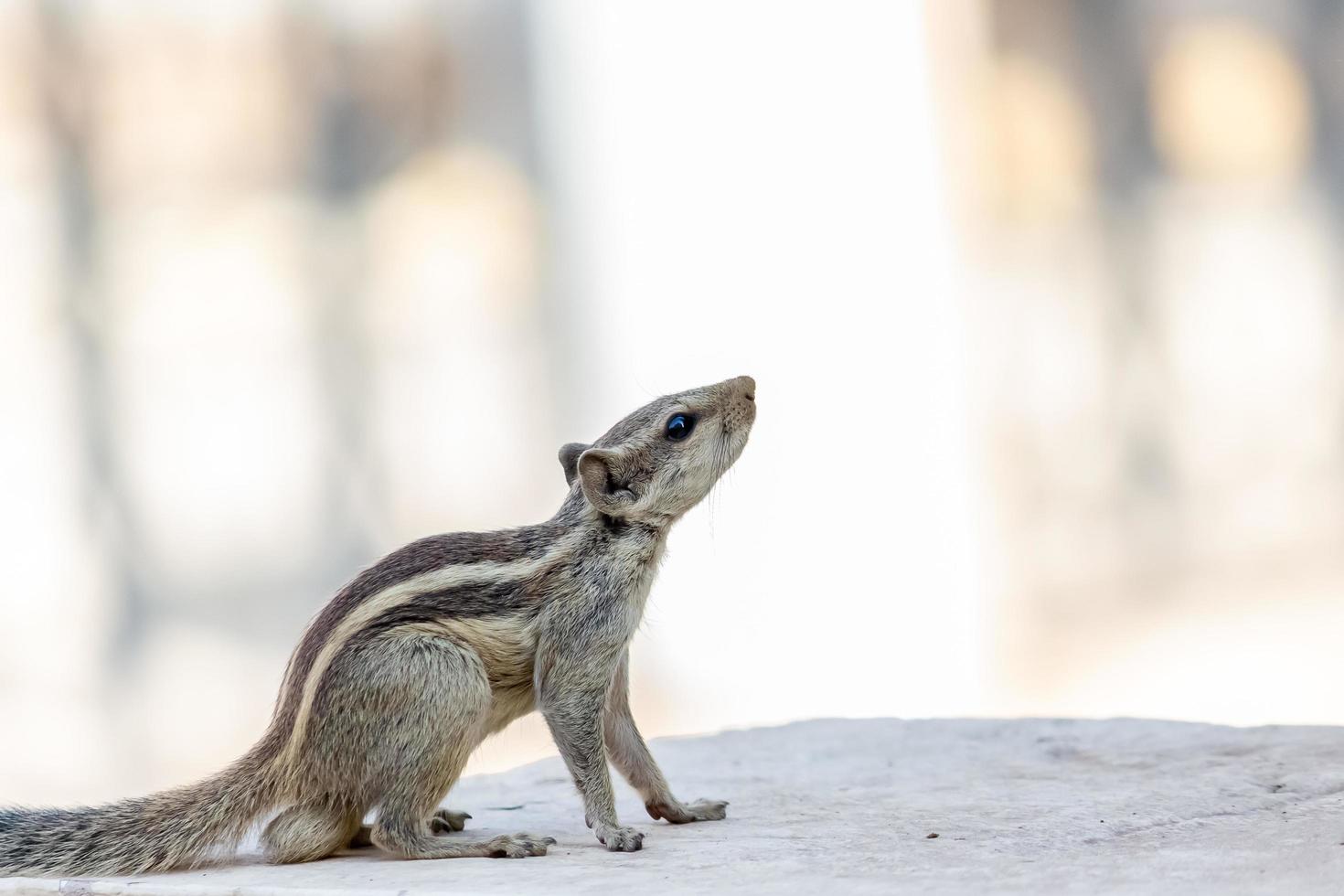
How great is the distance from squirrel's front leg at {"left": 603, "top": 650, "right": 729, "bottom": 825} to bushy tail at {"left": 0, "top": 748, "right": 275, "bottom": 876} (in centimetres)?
89

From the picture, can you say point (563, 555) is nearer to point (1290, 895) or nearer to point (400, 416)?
point (1290, 895)

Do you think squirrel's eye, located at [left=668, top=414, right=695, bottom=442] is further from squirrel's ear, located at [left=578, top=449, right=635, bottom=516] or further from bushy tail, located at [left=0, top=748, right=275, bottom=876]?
bushy tail, located at [left=0, top=748, right=275, bottom=876]

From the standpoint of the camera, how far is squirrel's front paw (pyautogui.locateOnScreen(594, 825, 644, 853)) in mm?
3805

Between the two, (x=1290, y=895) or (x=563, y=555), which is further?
(x=563, y=555)

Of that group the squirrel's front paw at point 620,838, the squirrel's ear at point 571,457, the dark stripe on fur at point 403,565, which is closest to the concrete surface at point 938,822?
the squirrel's front paw at point 620,838

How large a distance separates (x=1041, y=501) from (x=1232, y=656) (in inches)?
56.8

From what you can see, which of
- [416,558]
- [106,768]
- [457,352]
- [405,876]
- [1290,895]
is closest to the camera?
[1290,895]

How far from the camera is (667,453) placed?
4.21 metres

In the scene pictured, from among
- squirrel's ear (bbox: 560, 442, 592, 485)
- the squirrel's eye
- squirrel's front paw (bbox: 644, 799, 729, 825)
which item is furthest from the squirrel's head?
squirrel's front paw (bbox: 644, 799, 729, 825)

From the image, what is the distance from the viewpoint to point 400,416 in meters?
8.75

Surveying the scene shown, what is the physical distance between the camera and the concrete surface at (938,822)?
3.30 meters

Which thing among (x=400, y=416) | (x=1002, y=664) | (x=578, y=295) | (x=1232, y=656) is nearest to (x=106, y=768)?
(x=400, y=416)

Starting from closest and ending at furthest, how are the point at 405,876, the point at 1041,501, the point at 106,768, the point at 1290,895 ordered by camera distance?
the point at 1290,895 < the point at 405,876 < the point at 106,768 < the point at 1041,501

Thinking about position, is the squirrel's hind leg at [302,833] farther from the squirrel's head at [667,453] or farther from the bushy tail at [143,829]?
the squirrel's head at [667,453]
